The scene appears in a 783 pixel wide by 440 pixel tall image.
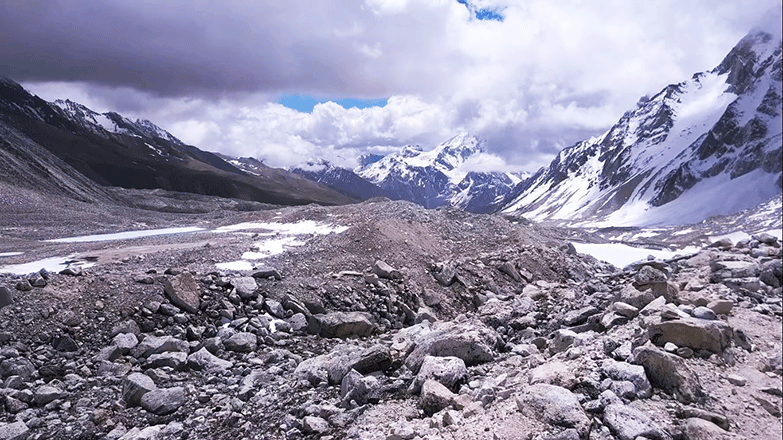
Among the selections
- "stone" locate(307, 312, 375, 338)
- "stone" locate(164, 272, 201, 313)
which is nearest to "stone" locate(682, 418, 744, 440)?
"stone" locate(307, 312, 375, 338)

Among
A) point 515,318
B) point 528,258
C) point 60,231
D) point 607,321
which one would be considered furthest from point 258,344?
point 60,231

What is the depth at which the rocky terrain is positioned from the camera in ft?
14.4

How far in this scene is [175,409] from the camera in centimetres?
756

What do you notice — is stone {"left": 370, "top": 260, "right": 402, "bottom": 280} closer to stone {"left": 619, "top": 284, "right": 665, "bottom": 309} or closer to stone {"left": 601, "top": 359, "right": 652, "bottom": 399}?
stone {"left": 619, "top": 284, "right": 665, "bottom": 309}

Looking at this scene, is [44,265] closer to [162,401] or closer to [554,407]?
[162,401]

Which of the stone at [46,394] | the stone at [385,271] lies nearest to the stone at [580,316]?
the stone at [385,271]

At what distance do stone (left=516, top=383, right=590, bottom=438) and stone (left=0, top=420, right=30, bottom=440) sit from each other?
7230 millimetres

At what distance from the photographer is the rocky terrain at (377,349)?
439 centimetres

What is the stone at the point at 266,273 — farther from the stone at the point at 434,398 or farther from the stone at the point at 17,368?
the stone at the point at 434,398

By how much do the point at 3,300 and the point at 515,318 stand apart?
36.4 feet

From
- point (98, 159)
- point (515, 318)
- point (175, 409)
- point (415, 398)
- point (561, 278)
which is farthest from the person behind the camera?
point (98, 159)

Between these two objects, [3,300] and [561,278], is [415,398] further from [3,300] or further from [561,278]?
[561,278]

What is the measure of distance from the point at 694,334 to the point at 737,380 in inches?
39.8

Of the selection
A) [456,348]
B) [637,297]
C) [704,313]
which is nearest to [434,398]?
[456,348]
